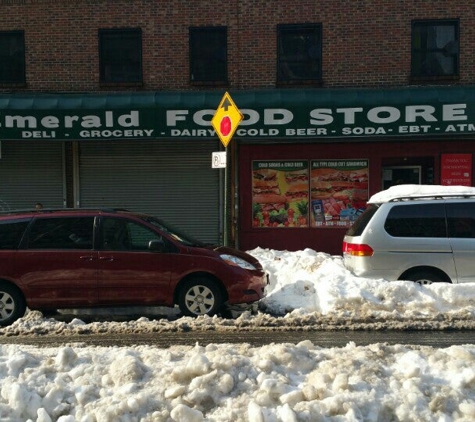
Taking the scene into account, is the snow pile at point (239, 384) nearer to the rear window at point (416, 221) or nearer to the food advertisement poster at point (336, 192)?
the rear window at point (416, 221)

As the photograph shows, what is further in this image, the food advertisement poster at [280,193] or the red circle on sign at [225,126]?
the food advertisement poster at [280,193]

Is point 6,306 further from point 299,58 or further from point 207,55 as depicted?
point 299,58

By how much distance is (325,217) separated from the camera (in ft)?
44.4

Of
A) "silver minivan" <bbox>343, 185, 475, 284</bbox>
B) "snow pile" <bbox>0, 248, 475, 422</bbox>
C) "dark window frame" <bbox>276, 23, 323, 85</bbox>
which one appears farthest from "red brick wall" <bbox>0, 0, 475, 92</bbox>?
"snow pile" <bbox>0, 248, 475, 422</bbox>

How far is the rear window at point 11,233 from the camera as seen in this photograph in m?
7.52

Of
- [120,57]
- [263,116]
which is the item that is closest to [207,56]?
[120,57]

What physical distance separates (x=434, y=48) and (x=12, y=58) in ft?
36.7

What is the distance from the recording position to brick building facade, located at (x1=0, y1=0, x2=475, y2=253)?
43.0ft

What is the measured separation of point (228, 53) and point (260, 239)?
16.2ft

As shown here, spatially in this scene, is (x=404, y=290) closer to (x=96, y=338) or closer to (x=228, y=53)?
(x=96, y=338)

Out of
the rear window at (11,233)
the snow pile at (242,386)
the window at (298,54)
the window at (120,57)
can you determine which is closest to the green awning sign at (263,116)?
the window at (298,54)

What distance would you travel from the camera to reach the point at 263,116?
12305 millimetres

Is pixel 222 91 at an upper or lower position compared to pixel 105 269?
upper

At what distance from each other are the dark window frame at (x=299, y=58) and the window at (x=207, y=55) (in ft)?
4.84
